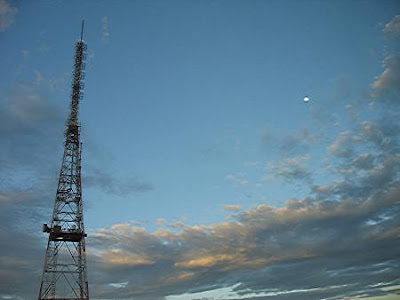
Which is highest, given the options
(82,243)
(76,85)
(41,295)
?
(76,85)

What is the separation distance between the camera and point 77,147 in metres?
93.4

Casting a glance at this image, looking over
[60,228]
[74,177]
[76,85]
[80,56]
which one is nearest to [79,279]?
[60,228]

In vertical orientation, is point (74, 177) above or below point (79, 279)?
above

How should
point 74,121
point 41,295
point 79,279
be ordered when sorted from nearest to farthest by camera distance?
point 41,295, point 79,279, point 74,121

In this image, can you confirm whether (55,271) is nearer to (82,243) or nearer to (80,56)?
(82,243)

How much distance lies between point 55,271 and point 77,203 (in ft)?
46.5

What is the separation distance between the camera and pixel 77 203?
90.0 meters

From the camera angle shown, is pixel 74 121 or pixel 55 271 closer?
pixel 55 271

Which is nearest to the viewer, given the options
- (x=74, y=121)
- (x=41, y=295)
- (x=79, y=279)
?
(x=41, y=295)

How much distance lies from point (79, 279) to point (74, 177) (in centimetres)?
2083

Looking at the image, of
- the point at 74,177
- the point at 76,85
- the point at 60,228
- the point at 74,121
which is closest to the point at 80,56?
the point at 76,85

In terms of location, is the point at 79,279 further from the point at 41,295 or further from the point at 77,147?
the point at 77,147

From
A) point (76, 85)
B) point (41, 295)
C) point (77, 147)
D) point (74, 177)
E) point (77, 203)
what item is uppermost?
point (76, 85)

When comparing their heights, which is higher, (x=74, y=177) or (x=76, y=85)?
(x=76, y=85)
